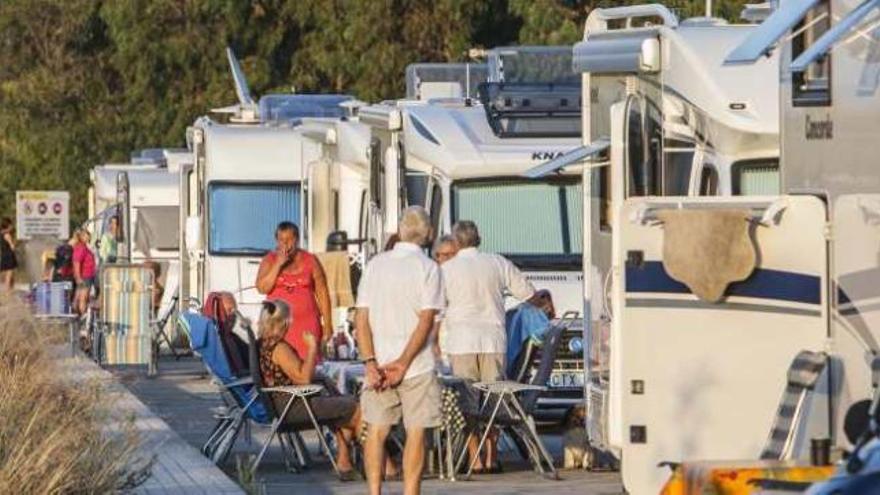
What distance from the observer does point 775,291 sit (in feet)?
40.1

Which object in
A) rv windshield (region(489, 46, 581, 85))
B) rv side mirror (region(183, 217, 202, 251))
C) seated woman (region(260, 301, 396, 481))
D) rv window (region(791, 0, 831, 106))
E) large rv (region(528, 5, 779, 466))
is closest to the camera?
rv window (region(791, 0, 831, 106))

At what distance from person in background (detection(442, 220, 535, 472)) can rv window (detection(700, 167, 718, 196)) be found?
2748 mm

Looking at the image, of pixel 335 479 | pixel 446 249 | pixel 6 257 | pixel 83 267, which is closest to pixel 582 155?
pixel 446 249

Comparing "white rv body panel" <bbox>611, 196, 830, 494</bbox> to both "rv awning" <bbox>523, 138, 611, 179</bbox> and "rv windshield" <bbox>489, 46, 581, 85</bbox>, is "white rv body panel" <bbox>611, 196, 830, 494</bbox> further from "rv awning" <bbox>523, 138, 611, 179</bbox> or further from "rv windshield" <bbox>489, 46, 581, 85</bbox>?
"rv windshield" <bbox>489, 46, 581, 85</bbox>

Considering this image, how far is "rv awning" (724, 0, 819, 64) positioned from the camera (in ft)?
37.0

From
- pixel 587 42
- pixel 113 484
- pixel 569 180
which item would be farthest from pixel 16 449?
pixel 569 180

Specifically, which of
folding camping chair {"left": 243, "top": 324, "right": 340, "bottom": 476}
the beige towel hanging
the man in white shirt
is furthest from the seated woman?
the beige towel hanging

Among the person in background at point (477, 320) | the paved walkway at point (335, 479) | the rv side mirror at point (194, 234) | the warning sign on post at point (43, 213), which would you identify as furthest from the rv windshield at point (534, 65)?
the warning sign on post at point (43, 213)

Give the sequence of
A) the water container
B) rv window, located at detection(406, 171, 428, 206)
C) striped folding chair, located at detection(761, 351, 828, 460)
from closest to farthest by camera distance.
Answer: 1. striped folding chair, located at detection(761, 351, 828, 460)
2. rv window, located at detection(406, 171, 428, 206)
3. the water container

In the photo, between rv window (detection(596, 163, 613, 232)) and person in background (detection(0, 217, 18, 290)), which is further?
person in background (detection(0, 217, 18, 290))

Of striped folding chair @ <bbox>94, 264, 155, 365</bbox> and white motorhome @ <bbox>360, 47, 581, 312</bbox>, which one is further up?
white motorhome @ <bbox>360, 47, 581, 312</bbox>

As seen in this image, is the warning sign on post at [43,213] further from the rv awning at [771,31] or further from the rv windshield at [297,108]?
the rv awning at [771,31]

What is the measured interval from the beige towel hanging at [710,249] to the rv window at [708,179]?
2.02 metres

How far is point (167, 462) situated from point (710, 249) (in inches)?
178
